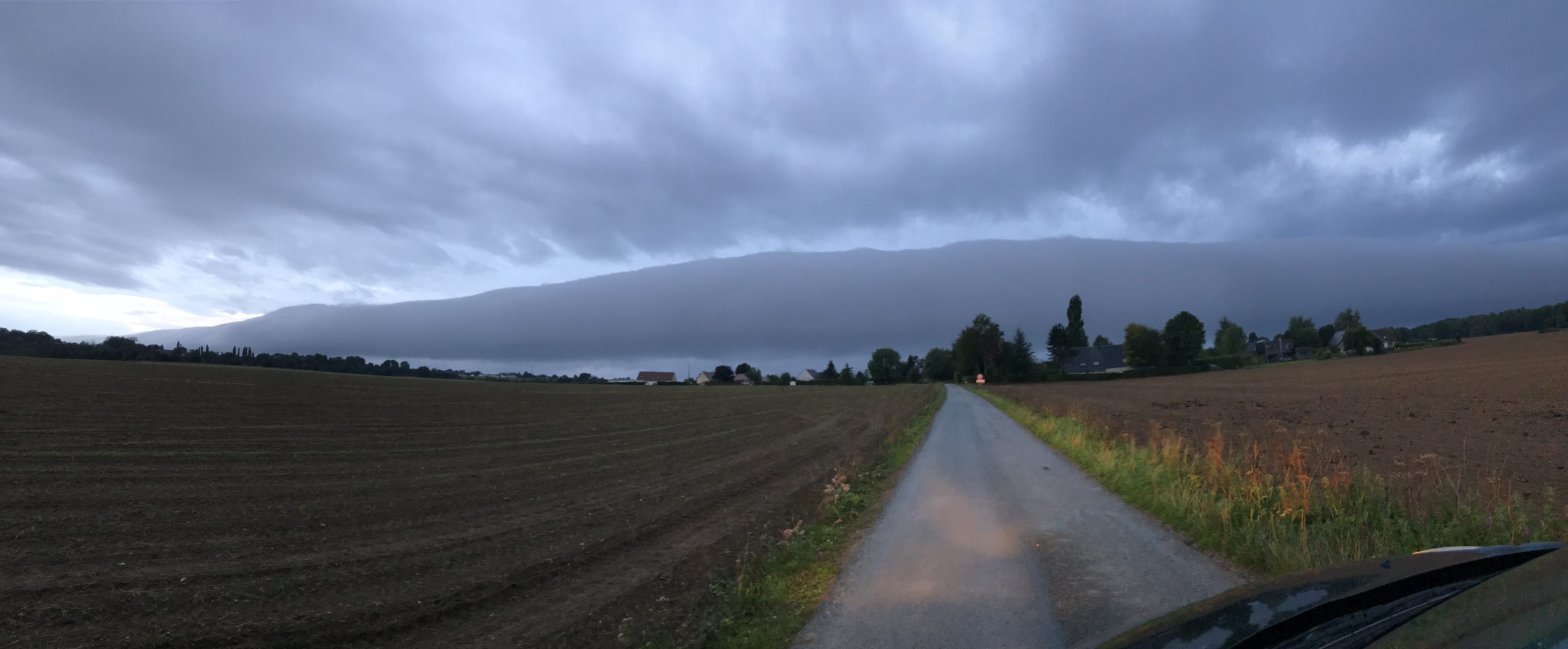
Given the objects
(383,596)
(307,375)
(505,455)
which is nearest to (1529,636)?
(383,596)

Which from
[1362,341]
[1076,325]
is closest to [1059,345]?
[1076,325]

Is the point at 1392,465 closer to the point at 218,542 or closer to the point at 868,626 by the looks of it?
the point at 868,626

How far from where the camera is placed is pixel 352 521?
32.1 feet

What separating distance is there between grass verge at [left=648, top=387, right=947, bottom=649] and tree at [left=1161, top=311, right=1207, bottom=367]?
104549mm

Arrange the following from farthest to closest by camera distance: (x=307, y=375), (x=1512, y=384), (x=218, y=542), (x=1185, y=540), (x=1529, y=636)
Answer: (x=307, y=375) → (x=1512, y=384) → (x=218, y=542) → (x=1185, y=540) → (x=1529, y=636)

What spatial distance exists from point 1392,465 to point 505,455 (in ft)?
60.3

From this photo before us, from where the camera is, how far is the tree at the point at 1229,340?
131875 millimetres

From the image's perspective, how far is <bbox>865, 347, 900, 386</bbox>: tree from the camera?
159 m

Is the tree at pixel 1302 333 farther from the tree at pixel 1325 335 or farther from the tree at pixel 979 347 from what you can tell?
the tree at pixel 979 347

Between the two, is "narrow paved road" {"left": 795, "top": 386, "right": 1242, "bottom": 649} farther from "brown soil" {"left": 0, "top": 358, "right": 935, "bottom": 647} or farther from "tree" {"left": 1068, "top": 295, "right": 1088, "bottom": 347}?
"tree" {"left": 1068, "top": 295, "right": 1088, "bottom": 347}

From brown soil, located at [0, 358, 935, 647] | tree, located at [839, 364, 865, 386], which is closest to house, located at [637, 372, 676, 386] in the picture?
tree, located at [839, 364, 865, 386]

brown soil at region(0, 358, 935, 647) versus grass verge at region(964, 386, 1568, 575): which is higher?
grass verge at region(964, 386, 1568, 575)

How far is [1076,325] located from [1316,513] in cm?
12594

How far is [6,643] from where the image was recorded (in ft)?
17.6
